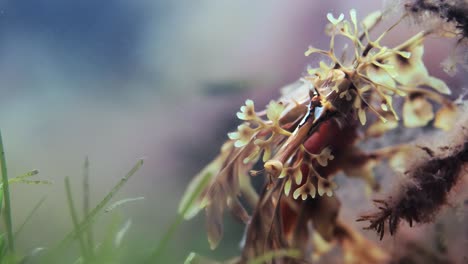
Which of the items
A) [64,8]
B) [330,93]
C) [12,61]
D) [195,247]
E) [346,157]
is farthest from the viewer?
[64,8]

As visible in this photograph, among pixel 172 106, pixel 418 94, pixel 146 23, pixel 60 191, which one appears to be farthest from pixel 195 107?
pixel 418 94

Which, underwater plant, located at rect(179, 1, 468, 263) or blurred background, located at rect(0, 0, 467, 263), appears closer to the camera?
underwater plant, located at rect(179, 1, 468, 263)

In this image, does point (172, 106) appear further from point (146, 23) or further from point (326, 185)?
point (326, 185)

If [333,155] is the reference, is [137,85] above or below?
above

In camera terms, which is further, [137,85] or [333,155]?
[137,85]

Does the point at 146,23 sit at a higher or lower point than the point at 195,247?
higher
